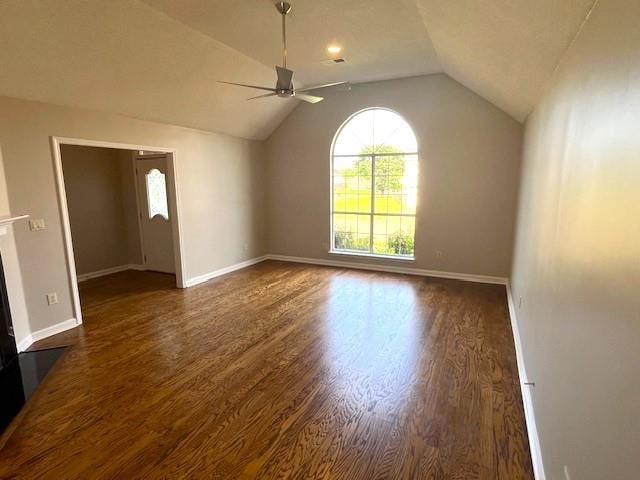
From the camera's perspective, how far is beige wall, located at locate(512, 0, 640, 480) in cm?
92

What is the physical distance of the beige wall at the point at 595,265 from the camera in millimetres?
922

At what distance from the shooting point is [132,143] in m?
4.36

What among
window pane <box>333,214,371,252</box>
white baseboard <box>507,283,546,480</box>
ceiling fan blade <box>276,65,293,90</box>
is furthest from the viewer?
window pane <box>333,214,371,252</box>

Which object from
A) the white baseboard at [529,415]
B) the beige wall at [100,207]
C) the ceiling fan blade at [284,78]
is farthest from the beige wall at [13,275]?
the white baseboard at [529,415]

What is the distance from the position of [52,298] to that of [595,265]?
4.55m

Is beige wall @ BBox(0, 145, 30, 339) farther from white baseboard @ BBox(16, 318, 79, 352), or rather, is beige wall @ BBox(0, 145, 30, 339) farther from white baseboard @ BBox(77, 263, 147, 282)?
white baseboard @ BBox(77, 263, 147, 282)

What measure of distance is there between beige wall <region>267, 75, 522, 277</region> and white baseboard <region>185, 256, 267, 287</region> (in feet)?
5.84

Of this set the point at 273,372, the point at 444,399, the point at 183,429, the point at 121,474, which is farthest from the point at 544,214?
the point at 121,474

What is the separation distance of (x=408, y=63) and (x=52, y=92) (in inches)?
163

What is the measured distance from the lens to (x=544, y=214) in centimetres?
239

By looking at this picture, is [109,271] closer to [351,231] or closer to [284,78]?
[351,231]

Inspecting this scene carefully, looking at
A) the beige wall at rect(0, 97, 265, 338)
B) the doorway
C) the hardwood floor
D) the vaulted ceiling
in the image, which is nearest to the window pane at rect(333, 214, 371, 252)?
the beige wall at rect(0, 97, 265, 338)

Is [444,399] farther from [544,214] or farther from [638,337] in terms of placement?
[638,337]

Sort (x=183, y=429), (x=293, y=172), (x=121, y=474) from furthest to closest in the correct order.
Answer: (x=293, y=172), (x=183, y=429), (x=121, y=474)
